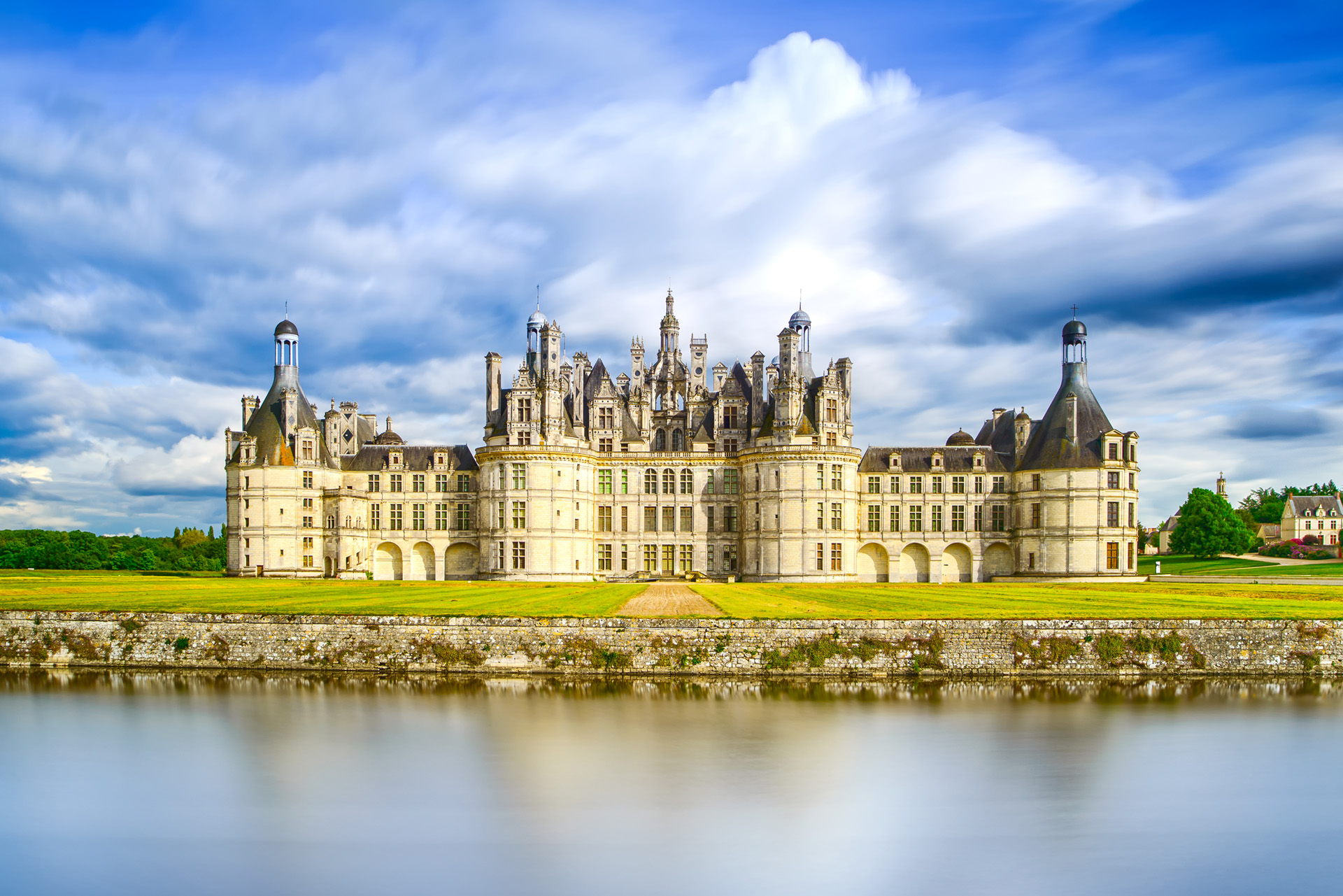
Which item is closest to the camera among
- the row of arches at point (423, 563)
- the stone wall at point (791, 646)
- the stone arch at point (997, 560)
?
the stone wall at point (791, 646)

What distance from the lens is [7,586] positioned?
4591cm

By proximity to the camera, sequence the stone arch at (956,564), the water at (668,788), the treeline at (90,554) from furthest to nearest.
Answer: the treeline at (90,554)
the stone arch at (956,564)
the water at (668,788)

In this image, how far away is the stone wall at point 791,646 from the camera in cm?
3097

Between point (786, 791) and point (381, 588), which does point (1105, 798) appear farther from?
point (381, 588)

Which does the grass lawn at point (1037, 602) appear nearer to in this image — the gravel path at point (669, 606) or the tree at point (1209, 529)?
the gravel path at point (669, 606)

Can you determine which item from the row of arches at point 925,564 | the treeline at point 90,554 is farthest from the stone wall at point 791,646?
the treeline at point 90,554

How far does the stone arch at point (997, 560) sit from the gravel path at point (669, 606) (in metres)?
25.0

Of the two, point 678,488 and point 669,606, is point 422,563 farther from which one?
point 669,606

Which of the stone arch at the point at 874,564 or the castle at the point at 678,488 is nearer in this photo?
the castle at the point at 678,488

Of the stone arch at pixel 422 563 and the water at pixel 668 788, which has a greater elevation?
the stone arch at pixel 422 563

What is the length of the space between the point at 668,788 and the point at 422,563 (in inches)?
1880

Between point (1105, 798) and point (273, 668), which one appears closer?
point (1105, 798)

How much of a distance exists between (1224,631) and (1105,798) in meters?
14.2

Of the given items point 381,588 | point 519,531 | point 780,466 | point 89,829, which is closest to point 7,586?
point 381,588
